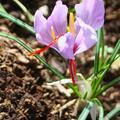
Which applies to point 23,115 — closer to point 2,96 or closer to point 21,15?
point 2,96

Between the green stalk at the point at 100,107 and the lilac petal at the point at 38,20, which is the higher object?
the lilac petal at the point at 38,20

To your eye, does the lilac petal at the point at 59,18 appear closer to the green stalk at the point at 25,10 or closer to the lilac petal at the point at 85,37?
the lilac petal at the point at 85,37

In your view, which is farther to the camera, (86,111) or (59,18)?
(86,111)

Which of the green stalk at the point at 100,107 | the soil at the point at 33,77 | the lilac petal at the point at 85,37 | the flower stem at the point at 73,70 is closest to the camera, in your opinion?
the lilac petal at the point at 85,37

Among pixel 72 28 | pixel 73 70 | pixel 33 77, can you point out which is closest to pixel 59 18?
pixel 72 28

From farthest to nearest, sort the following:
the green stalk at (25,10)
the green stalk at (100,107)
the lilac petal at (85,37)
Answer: the green stalk at (25,10) → the green stalk at (100,107) → the lilac petal at (85,37)

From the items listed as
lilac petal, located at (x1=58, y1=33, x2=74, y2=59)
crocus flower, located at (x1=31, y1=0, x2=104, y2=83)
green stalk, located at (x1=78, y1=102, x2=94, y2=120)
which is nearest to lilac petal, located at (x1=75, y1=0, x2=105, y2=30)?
crocus flower, located at (x1=31, y1=0, x2=104, y2=83)

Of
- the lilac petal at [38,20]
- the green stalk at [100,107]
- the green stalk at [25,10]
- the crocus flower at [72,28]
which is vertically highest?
the green stalk at [25,10]

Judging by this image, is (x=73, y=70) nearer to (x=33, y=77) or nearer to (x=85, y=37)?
(x=85, y=37)

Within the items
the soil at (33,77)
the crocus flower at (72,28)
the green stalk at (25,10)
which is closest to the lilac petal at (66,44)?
the crocus flower at (72,28)
